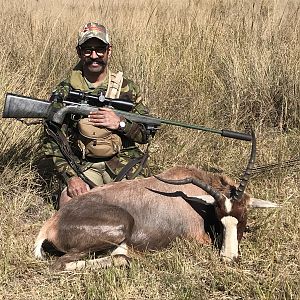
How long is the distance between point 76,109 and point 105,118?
0.27 meters

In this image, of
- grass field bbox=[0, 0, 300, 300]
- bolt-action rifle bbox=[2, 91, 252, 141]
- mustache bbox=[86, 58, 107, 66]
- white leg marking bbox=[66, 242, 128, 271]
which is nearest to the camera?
grass field bbox=[0, 0, 300, 300]

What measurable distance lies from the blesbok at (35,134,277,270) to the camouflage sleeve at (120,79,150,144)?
2.09 ft

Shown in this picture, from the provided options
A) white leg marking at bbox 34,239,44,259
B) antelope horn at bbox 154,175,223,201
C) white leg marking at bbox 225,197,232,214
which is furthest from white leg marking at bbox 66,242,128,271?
white leg marking at bbox 225,197,232,214

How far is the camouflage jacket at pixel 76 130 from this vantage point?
509 centimetres

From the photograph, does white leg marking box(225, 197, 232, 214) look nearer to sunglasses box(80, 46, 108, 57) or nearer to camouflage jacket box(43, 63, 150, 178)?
camouflage jacket box(43, 63, 150, 178)

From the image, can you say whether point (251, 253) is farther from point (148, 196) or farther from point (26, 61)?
point (26, 61)

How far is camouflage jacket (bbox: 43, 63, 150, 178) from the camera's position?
509 cm

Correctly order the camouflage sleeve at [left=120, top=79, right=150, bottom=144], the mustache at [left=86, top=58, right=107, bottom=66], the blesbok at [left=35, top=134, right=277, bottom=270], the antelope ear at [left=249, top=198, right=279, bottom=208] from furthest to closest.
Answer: the mustache at [left=86, top=58, right=107, bottom=66]
the camouflage sleeve at [left=120, top=79, right=150, bottom=144]
the antelope ear at [left=249, top=198, right=279, bottom=208]
the blesbok at [left=35, top=134, right=277, bottom=270]

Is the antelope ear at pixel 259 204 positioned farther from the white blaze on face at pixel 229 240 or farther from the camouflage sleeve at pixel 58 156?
the camouflage sleeve at pixel 58 156

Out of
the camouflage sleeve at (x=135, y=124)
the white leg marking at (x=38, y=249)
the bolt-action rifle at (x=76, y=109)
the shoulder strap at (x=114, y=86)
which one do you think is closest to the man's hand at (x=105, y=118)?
the bolt-action rifle at (x=76, y=109)

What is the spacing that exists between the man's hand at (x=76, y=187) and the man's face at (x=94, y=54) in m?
1.05

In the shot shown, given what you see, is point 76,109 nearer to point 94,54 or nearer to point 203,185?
point 94,54

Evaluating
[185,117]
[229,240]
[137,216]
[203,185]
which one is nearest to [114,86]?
[137,216]

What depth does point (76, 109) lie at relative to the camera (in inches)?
191
